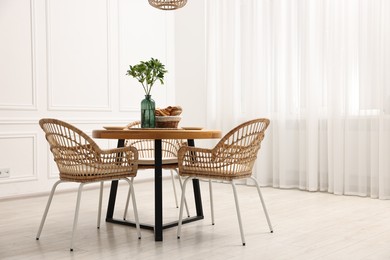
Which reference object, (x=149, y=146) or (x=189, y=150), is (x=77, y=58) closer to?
(x=149, y=146)

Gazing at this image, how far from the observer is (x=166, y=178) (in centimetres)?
615

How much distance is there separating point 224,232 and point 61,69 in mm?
2749

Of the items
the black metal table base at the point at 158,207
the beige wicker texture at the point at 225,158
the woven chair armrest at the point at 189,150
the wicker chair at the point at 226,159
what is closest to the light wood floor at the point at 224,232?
the black metal table base at the point at 158,207

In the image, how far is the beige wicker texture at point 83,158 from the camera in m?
2.79

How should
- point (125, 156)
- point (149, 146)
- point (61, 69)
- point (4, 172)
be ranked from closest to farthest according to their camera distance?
point (125, 156) → point (149, 146) → point (4, 172) → point (61, 69)

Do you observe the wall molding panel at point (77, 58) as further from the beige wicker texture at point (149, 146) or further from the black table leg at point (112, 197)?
the black table leg at point (112, 197)

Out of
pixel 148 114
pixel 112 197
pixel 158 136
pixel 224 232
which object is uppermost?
pixel 148 114

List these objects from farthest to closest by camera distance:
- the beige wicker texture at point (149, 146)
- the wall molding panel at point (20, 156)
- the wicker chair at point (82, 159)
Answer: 1. the wall molding panel at point (20, 156)
2. the beige wicker texture at point (149, 146)
3. the wicker chair at point (82, 159)

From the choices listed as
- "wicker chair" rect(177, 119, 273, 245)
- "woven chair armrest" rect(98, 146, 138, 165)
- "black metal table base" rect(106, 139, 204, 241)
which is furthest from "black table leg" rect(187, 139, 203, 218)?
"woven chair armrest" rect(98, 146, 138, 165)

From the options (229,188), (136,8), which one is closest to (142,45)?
(136,8)

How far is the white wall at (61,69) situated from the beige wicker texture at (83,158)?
6.32 feet

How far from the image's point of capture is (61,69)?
5.04m

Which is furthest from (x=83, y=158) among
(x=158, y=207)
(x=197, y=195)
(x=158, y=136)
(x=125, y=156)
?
(x=197, y=195)

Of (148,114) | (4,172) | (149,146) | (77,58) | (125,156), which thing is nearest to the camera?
(125,156)
